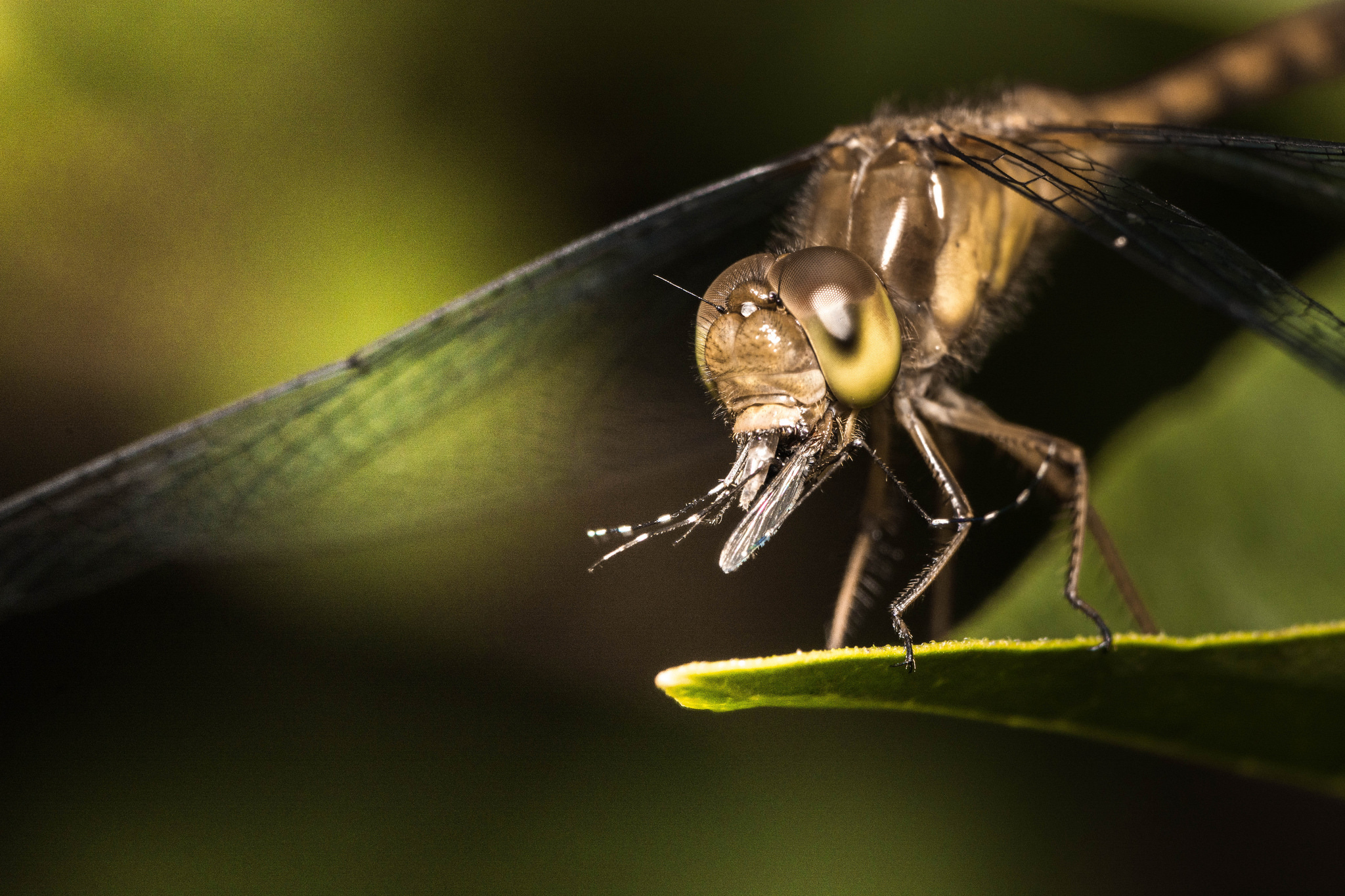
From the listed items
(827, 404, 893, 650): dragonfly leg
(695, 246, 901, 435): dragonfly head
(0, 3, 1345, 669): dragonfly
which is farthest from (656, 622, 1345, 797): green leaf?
(827, 404, 893, 650): dragonfly leg

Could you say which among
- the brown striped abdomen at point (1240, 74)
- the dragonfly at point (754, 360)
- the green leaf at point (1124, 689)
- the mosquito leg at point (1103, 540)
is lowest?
the green leaf at point (1124, 689)

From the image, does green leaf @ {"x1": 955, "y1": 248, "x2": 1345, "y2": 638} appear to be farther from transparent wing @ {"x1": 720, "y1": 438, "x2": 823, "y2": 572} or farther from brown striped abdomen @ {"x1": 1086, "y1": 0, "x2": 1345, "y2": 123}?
brown striped abdomen @ {"x1": 1086, "y1": 0, "x2": 1345, "y2": 123}

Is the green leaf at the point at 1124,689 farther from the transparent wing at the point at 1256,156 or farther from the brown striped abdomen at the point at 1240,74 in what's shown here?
the brown striped abdomen at the point at 1240,74

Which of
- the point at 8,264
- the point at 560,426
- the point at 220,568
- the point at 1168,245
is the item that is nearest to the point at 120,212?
the point at 8,264

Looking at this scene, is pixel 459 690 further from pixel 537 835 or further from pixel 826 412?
pixel 826 412

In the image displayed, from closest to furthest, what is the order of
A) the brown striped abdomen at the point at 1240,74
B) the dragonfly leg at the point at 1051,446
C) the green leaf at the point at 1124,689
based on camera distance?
the green leaf at the point at 1124,689 → the dragonfly leg at the point at 1051,446 → the brown striped abdomen at the point at 1240,74

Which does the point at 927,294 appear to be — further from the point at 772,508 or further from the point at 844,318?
the point at 772,508

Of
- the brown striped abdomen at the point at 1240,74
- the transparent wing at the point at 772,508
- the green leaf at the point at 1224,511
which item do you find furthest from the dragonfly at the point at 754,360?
the brown striped abdomen at the point at 1240,74
